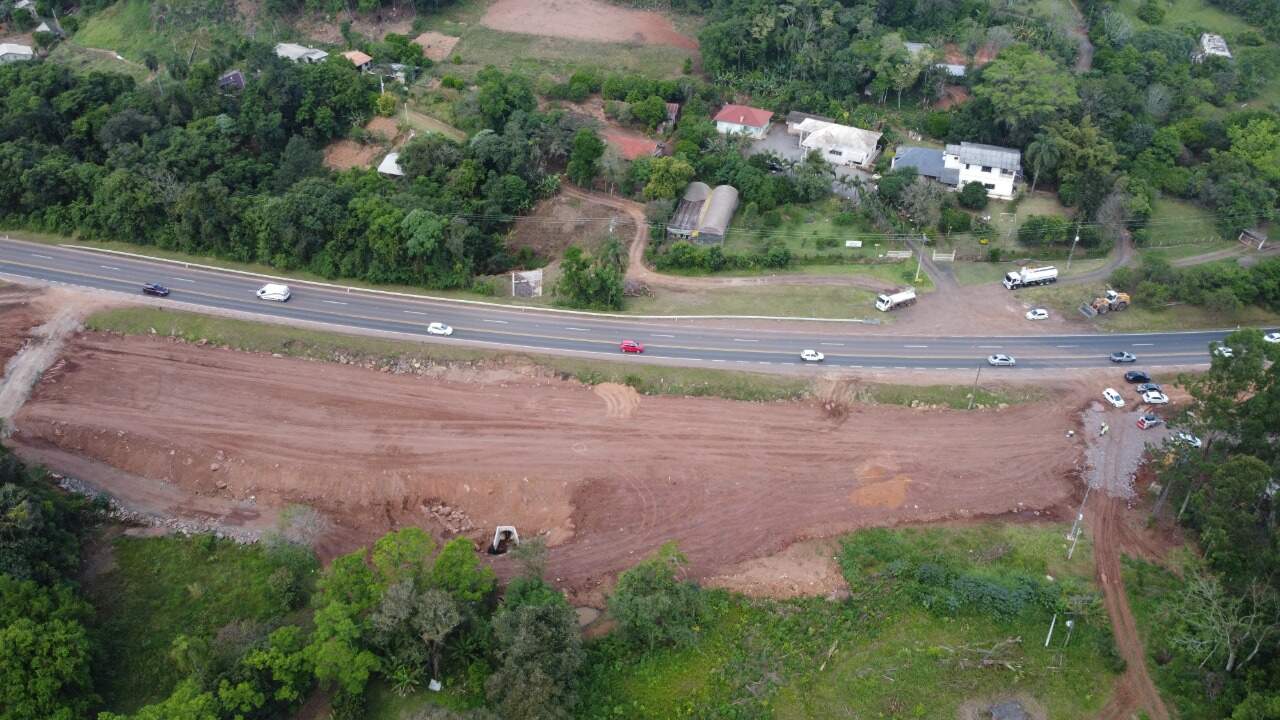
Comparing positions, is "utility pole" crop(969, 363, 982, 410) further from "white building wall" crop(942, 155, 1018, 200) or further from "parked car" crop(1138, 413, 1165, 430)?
"white building wall" crop(942, 155, 1018, 200)

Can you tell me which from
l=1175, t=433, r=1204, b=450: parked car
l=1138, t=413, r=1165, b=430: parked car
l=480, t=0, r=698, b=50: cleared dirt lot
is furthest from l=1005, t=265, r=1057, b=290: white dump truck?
l=480, t=0, r=698, b=50: cleared dirt lot

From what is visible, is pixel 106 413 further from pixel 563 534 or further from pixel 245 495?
pixel 563 534

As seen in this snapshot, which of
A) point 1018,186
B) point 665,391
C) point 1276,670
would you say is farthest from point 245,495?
point 1018,186

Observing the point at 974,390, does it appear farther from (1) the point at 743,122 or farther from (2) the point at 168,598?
(2) the point at 168,598

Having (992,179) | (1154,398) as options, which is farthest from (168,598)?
(992,179)

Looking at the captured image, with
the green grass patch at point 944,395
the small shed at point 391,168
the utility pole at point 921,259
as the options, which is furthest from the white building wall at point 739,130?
the green grass patch at point 944,395

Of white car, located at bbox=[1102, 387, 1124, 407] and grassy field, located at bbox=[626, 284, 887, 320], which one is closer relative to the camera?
white car, located at bbox=[1102, 387, 1124, 407]
